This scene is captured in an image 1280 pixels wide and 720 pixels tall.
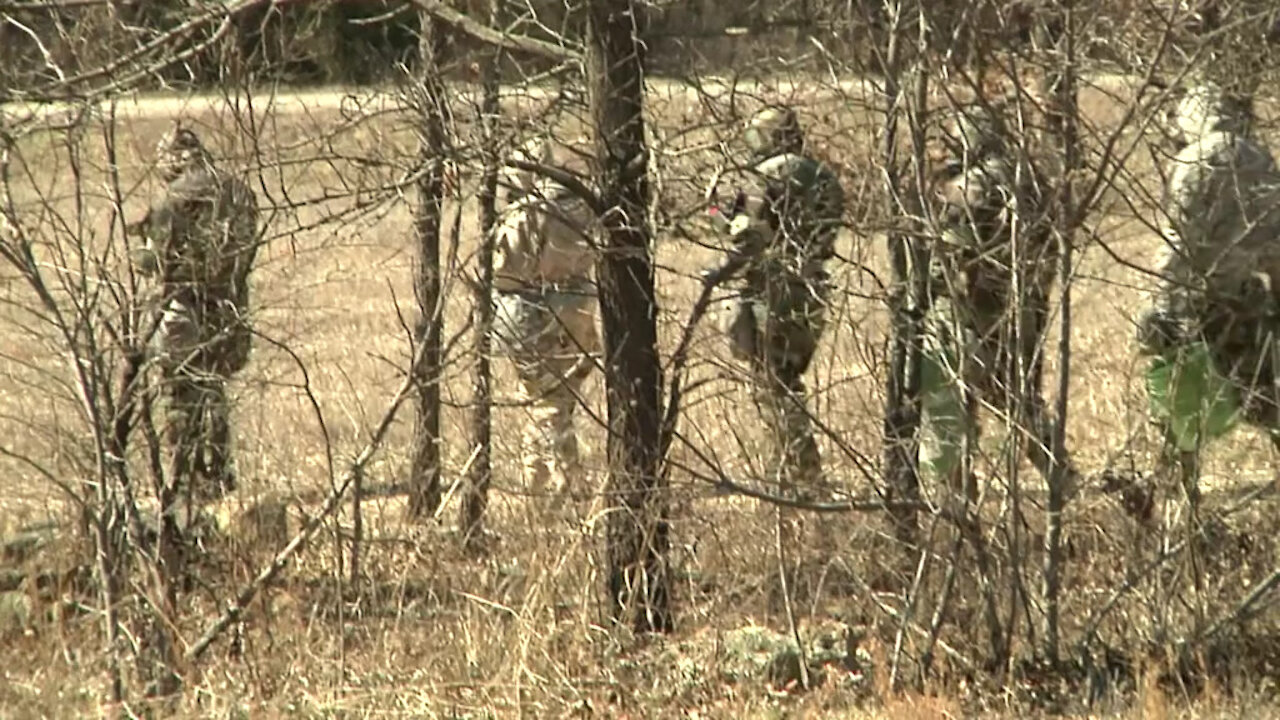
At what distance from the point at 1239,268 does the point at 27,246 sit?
166 inches

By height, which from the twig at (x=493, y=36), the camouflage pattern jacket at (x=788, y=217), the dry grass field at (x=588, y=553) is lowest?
the dry grass field at (x=588, y=553)

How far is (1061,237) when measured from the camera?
6023mm

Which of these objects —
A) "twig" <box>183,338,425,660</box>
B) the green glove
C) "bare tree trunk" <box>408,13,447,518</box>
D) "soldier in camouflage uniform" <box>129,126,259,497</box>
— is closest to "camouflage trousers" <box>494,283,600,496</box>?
"bare tree trunk" <box>408,13,447,518</box>

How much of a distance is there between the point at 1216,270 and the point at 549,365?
2331 mm

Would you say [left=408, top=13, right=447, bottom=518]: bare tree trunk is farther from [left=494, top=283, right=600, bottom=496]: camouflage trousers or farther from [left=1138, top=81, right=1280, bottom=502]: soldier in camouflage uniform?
[left=1138, top=81, right=1280, bottom=502]: soldier in camouflage uniform

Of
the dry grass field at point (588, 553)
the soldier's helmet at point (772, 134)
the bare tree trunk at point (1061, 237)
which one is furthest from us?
the soldier's helmet at point (772, 134)

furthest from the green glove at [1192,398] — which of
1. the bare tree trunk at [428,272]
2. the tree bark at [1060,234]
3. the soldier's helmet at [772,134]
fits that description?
the bare tree trunk at [428,272]

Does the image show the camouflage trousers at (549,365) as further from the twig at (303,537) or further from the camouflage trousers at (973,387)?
the camouflage trousers at (973,387)

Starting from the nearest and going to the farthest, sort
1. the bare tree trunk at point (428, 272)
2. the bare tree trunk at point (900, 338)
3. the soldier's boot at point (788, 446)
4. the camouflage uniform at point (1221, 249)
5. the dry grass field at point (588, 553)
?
the bare tree trunk at point (900, 338), the dry grass field at point (588, 553), the soldier's boot at point (788, 446), the camouflage uniform at point (1221, 249), the bare tree trunk at point (428, 272)

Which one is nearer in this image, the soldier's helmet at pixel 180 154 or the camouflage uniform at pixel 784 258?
the camouflage uniform at pixel 784 258

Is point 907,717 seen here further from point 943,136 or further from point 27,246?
point 27,246

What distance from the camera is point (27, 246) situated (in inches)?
247

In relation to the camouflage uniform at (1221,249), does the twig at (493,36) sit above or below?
above

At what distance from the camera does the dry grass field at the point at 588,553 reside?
636 cm
